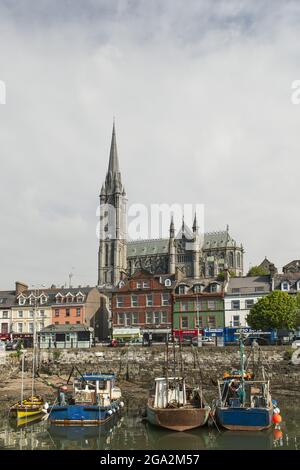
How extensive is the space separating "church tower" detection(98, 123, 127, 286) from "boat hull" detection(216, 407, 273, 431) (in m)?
141

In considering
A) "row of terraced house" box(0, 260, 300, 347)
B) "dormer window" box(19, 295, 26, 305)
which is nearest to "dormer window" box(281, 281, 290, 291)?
"row of terraced house" box(0, 260, 300, 347)

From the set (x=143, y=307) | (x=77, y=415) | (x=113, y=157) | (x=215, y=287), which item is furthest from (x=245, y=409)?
(x=113, y=157)

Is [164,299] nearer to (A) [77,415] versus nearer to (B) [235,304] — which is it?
(B) [235,304]

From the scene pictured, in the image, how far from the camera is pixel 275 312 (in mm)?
67500

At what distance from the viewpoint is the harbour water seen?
29.8 metres

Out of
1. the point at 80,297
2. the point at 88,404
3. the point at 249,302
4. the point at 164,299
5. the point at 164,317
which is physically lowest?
the point at 88,404

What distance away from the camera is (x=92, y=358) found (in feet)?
213

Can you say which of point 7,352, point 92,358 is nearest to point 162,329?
point 92,358

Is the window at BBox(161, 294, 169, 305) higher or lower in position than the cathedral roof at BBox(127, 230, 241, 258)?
lower

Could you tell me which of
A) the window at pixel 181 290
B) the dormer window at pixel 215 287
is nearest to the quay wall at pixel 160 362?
the dormer window at pixel 215 287

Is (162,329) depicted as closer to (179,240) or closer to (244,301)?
(244,301)

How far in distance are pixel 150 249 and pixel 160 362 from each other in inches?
4686

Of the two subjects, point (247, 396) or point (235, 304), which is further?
point (235, 304)

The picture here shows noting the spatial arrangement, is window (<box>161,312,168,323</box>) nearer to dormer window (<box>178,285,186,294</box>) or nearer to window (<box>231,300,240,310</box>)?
dormer window (<box>178,285,186,294</box>)
